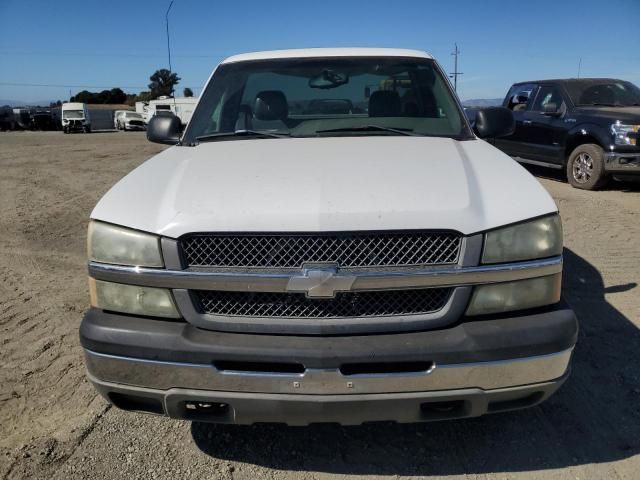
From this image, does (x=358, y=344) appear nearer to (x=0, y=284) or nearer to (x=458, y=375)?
(x=458, y=375)

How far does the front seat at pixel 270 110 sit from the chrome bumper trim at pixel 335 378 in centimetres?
185

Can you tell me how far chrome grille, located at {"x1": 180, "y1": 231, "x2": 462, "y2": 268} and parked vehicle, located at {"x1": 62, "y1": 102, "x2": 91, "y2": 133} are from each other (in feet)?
135

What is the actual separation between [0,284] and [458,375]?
14.4 feet

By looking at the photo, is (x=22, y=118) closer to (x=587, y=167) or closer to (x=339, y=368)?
(x=587, y=167)

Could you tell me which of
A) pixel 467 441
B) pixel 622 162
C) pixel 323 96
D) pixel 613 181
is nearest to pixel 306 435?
pixel 467 441

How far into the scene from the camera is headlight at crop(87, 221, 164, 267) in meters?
2.18

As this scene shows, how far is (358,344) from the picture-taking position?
206 centimetres

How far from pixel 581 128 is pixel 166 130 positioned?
7.90 meters

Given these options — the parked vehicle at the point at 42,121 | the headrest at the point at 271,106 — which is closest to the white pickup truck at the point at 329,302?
the headrest at the point at 271,106

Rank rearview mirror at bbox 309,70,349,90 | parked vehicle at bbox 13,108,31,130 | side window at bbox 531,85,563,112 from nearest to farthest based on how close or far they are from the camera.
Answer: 1. rearview mirror at bbox 309,70,349,90
2. side window at bbox 531,85,563,112
3. parked vehicle at bbox 13,108,31,130

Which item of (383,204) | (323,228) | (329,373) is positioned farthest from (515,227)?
(329,373)

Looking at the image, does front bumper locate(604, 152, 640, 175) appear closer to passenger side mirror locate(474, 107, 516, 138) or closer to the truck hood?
passenger side mirror locate(474, 107, 516, 138)

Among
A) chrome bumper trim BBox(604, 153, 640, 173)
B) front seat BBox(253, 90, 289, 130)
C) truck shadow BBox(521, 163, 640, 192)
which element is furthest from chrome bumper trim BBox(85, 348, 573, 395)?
chrome bumper trim BBox(604, 153, 640, 173)

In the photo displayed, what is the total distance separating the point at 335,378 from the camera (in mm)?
2041
